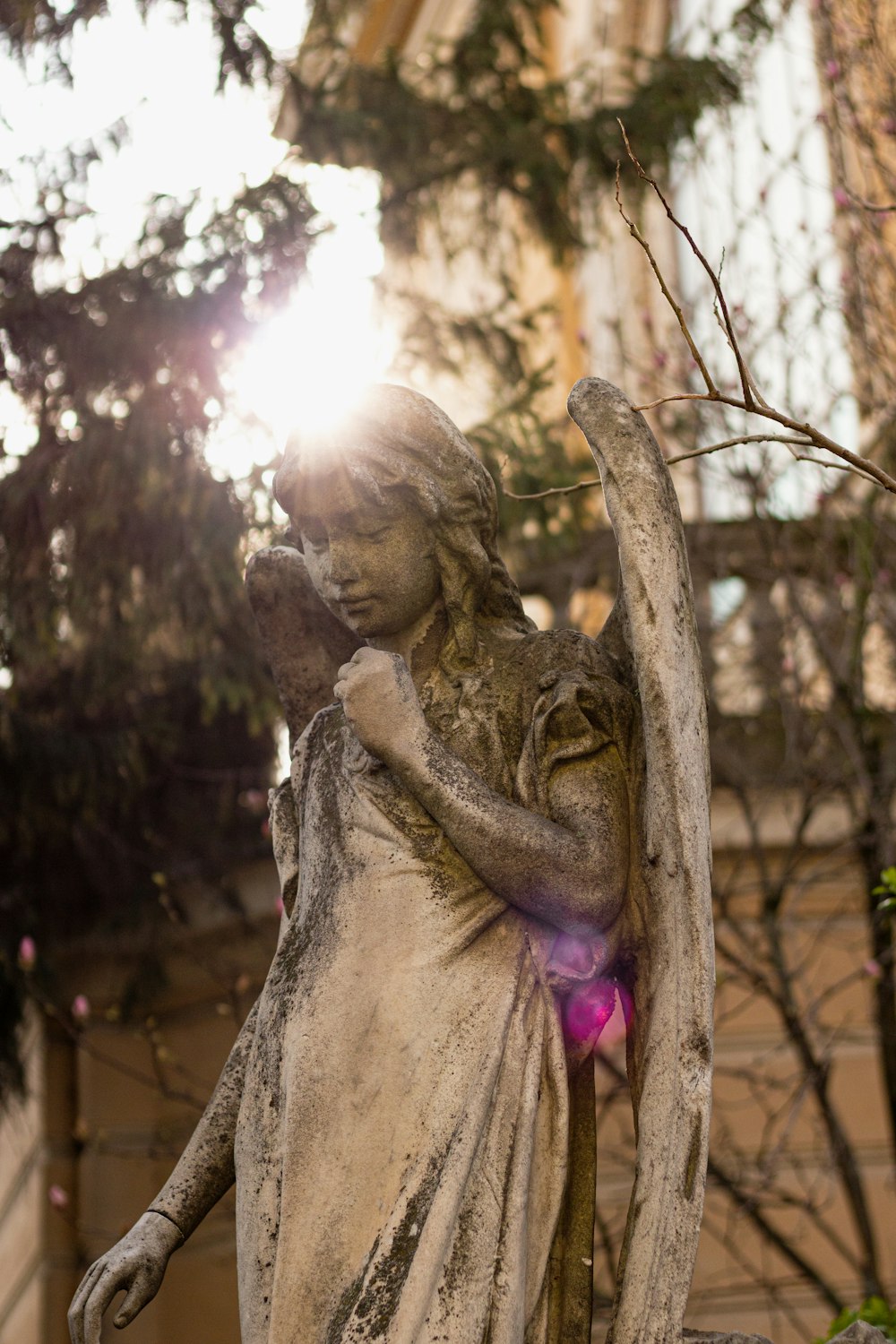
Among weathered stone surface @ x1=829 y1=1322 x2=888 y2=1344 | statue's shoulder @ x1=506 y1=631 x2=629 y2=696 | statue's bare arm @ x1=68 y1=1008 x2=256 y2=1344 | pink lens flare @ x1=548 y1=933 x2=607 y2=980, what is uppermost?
statue's shoulder @ x1=506 y1=631 x2=629 y2=696

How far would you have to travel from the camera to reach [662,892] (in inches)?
112

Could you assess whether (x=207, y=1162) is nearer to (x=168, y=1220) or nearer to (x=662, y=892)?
(x=168, y=1220)

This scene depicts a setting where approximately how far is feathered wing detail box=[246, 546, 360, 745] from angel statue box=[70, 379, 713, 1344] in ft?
0.80

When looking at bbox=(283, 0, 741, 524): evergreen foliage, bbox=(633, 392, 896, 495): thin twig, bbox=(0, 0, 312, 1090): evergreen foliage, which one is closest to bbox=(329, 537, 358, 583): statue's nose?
bbox=(633, 392, 896, 495): thin twig

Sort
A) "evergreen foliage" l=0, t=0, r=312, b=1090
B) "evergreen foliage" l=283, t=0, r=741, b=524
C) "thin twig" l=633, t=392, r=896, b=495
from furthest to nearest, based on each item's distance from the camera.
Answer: "evergreen foliage" l=283, t=0, r=741, b=524
"evergreen foliage" l=0, t=0, r=312, b=1090
"thin twig" l=633, t=392, r=896, b=495

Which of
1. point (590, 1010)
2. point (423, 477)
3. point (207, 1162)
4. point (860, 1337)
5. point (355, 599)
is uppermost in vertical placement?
point (423, 477)

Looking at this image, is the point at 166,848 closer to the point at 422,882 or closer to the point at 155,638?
the point at 155,638

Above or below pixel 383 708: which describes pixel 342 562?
above

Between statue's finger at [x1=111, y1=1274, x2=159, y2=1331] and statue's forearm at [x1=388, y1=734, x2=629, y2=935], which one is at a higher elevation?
statue's forearm at [x1=388, y1=734, x2=629, y2=935]

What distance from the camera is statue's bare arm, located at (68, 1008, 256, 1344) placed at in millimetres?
2863

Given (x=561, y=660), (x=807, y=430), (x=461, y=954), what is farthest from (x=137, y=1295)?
(x=807, y=430)

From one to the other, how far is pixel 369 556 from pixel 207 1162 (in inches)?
41.5

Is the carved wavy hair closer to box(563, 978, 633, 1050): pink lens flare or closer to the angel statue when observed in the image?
the angel statue

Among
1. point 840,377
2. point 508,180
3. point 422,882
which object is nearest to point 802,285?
point 840,377
